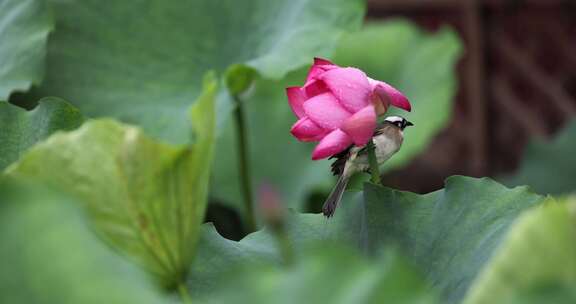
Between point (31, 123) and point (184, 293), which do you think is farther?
point (31, 123)

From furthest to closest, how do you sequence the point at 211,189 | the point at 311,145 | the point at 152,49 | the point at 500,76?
the point at 500,76, the point at 311,145, the point at 211,189, the point at 152,49

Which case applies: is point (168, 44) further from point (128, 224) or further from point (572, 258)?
point (572, 258)

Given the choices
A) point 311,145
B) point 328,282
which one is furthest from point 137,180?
point 311,145

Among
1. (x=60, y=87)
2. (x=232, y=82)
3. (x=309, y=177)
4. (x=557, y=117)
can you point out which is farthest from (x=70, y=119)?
(x=557, y=117)

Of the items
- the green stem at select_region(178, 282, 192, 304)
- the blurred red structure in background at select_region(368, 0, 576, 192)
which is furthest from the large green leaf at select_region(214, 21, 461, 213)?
the green stem at select_region(178, 282, 192, 304)

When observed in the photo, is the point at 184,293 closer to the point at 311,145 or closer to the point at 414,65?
the point at 311,145

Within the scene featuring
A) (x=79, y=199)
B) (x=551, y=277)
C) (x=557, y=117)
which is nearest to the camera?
(x=551, y=277)

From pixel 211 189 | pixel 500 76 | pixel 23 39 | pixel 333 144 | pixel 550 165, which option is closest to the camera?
pixel 333 144

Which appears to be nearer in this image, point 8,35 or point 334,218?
point 334,218
